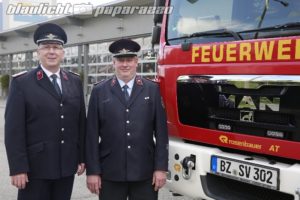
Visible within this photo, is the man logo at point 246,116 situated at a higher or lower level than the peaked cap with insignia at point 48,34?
lower

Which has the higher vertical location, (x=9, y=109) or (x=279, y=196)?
(x=9, y=109)

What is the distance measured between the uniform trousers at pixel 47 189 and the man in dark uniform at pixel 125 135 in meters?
0.17

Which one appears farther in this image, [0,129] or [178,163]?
[0,129]

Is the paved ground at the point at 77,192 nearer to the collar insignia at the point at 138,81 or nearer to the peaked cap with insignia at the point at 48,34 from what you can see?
the collar insignia at the point at 138,81

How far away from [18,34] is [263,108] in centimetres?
2538

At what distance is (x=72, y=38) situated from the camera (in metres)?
20.2

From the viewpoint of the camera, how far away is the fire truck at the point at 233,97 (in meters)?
2.78

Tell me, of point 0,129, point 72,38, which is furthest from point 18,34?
point 0,129

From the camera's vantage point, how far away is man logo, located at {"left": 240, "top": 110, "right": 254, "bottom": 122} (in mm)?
3018

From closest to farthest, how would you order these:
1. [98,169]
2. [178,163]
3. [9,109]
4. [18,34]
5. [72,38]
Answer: [9,109] < [98,169] < [178,163] < [72,38] < [18,34]

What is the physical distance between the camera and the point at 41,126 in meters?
2.77

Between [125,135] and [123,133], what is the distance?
0.02 meters

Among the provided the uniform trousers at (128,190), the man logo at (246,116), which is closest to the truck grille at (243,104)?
the man logo at (246,116)

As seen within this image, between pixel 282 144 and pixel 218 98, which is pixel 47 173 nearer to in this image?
pixel 218 98
